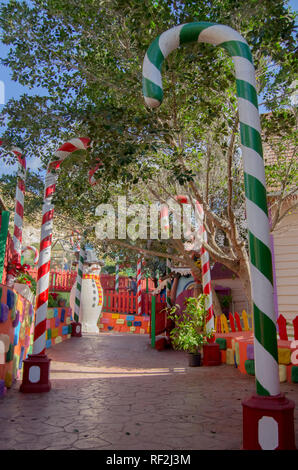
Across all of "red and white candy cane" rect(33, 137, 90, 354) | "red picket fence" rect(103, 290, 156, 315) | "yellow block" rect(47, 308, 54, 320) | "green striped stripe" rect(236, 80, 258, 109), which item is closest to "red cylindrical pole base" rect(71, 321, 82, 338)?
"yellow block" rect(47, 308, 54, 320)

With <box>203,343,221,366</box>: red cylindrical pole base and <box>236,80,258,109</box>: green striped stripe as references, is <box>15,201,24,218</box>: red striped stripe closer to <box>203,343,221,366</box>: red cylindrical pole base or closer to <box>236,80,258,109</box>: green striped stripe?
<box>203,343,221,366</box>: red cylindrical pole base

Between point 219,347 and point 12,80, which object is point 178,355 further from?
point 12,80

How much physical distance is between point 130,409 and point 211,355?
3.72 metres

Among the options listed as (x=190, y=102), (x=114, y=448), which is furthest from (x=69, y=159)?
(x=114, y=448)

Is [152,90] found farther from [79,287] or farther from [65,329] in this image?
[79,287]

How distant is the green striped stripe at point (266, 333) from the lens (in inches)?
106

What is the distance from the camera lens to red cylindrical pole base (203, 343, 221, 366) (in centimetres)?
747

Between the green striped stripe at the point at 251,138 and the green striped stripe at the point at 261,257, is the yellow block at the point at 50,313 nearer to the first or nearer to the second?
the green striped stripe at the point at 261,257

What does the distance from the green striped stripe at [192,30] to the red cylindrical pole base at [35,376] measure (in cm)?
428

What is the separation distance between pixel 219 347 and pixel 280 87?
17.4ft

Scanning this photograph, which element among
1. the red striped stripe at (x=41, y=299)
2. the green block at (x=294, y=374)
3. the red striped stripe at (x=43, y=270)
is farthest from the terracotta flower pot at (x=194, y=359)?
the red striped stripe at (x=43, y=270)

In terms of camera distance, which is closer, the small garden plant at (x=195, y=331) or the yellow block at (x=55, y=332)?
the small garden plant at (x=195, y=331)

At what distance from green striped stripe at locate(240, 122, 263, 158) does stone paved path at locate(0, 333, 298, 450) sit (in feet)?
7.72

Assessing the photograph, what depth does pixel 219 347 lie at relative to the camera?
771cm
